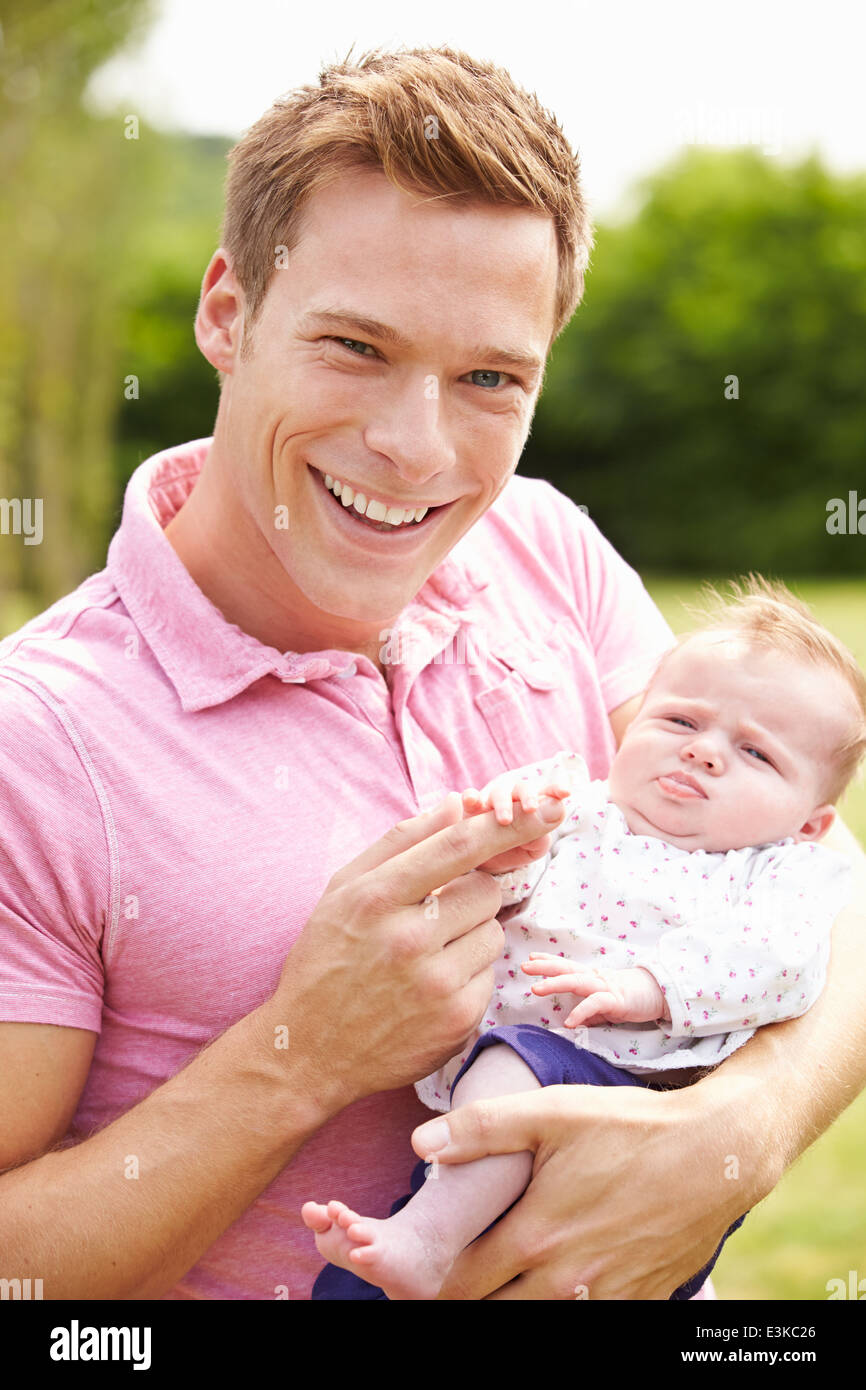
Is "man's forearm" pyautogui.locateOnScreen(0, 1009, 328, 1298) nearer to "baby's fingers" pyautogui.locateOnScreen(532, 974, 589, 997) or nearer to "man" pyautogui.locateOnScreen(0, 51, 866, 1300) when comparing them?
"man" pyautogui.locateOnScreen(0, 51, 866, 1300)

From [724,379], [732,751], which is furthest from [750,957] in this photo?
[724,379]

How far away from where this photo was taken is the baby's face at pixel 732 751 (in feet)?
6.45

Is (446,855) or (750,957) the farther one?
(750,957)

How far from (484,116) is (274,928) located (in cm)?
107

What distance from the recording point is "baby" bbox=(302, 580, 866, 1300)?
5.33ft

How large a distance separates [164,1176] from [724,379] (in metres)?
25.3

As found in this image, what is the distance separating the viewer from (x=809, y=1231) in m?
4.36

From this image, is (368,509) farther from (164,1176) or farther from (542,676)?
(164,1176)

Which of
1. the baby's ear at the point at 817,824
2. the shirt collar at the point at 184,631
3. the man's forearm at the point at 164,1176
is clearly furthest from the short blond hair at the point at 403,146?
the man's forearm at the point at 164,1176

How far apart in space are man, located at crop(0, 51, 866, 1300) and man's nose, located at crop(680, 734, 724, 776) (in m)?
0.37

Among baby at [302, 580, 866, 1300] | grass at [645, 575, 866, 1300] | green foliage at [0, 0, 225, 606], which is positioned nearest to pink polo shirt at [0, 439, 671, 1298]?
baby at [302, 580, 866, 1300]

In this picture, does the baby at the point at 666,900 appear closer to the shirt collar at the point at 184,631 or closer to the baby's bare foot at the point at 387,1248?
the baby's bare foot at the point at 387,1248

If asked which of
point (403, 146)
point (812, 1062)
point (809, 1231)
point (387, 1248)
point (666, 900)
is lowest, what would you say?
point (809, 1231)

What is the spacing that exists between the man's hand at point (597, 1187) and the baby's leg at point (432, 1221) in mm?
31
